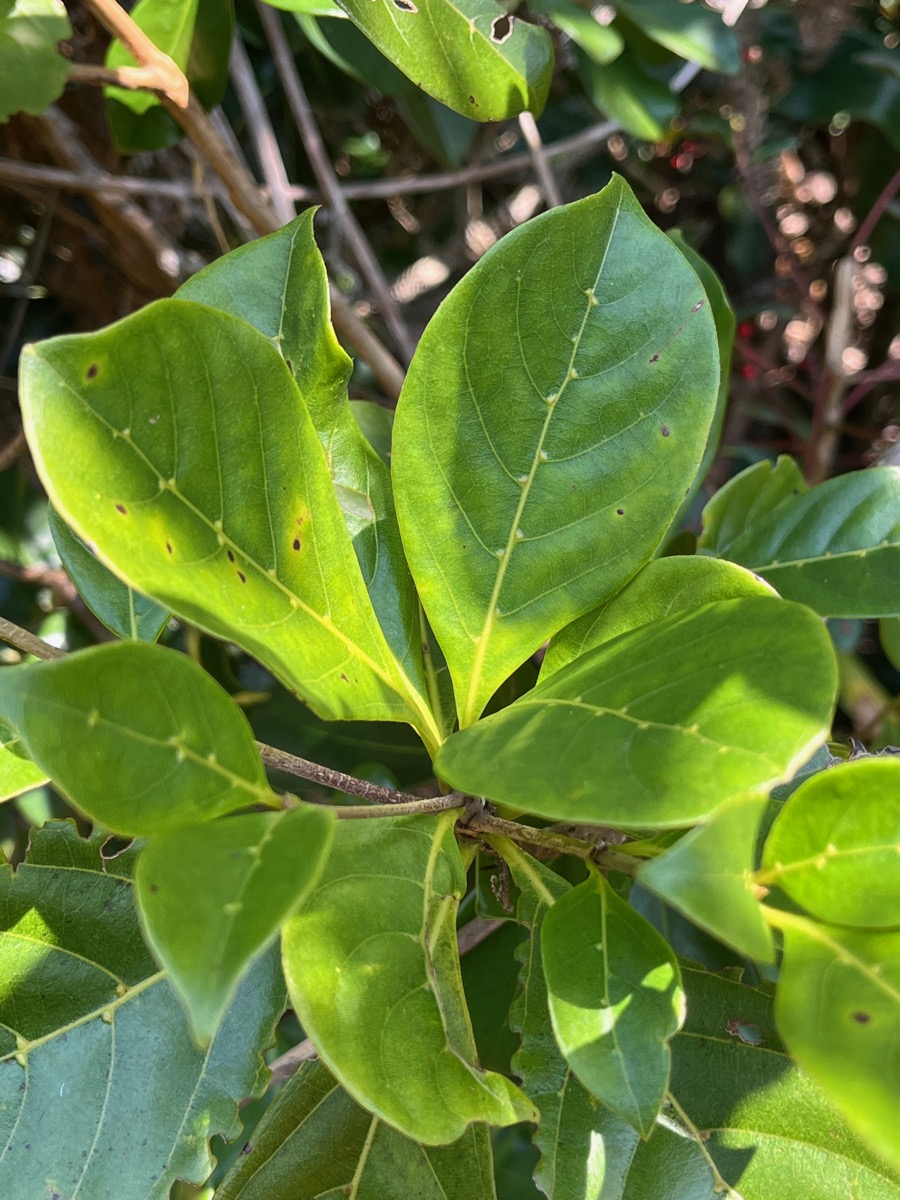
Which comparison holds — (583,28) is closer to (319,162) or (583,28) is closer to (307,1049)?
(319,162)

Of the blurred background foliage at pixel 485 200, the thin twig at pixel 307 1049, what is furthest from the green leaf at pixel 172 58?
the thin twig at pixel 307 1049

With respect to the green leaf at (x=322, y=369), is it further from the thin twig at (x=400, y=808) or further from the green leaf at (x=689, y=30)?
the green leaf at (x=689, y=30)

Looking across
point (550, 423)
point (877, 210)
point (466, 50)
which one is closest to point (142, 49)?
point (466, 50)

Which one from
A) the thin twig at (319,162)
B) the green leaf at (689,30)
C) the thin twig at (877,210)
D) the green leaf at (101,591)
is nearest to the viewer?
the green leaf at (101,591)

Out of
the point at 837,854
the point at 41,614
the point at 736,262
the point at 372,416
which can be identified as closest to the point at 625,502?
the point at 837,854

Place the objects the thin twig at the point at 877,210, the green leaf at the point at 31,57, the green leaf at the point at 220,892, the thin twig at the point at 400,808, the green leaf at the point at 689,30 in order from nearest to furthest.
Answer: the green leaf at the point at 220,892 → the thin twig at the point at 400,808 → the green leaf at the point at 31,57 → the green leaf at the point at 689,30 → the thin twig at the point at 877,210

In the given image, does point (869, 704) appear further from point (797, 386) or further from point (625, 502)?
point (625, 502)
